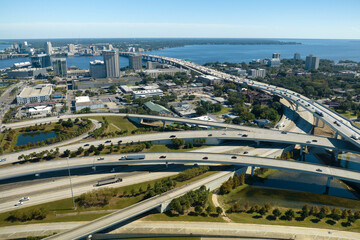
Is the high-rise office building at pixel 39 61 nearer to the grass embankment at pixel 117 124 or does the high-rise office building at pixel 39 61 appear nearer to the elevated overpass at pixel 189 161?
the grass embankment at pixel 117 124

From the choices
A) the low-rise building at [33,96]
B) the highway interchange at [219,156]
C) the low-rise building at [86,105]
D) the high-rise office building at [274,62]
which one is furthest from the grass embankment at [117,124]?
the high-rise office building at [274,62]

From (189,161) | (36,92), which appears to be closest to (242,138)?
(189,161)

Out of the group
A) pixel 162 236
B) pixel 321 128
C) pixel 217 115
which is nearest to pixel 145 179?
pixel 162 236

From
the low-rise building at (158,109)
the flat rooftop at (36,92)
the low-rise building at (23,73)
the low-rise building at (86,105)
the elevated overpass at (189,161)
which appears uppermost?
the low-rise building at (23,73)

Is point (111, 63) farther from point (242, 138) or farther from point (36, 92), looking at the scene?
point (242, 138)

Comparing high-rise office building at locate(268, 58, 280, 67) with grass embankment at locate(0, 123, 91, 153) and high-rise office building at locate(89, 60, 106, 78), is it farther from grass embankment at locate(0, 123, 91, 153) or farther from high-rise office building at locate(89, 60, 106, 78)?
grass embankment at locate(0, 123, 91, 153)

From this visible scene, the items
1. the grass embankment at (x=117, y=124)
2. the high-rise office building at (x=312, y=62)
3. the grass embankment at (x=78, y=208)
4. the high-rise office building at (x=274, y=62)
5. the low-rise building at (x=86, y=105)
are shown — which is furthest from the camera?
the high-rise office building at (x=274, y=62)

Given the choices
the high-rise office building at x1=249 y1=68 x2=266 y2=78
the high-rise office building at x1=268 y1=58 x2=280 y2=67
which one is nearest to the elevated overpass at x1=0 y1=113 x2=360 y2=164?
the high-rise office building at x1=249 y1=68 x2=266 y2=78

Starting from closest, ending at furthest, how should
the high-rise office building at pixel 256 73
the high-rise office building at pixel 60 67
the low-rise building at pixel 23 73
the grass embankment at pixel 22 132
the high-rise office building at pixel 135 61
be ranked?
the grass embankment at pixel 22 132 < the low-rise building at pixel 23 73 < the high-rise office building at pixel 256 73 < the high-rise office building at pixel 60 67 < the high-rise office building at pixel 135 61
